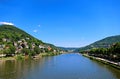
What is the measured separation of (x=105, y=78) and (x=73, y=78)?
5.08 m

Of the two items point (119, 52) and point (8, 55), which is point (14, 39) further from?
point (119, 52)

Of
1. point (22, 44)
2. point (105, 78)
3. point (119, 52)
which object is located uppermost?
point (22, 44)

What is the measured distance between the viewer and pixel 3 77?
35594mm

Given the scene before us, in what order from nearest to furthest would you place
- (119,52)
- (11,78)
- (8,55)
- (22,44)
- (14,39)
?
(11,78) → (119,52) → (8,55) → (22,44) → (14,39)

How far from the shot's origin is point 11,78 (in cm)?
3472

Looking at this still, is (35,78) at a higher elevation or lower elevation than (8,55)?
lower

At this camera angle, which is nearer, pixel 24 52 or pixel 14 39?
pixel 24 52

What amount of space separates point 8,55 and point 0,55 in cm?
705

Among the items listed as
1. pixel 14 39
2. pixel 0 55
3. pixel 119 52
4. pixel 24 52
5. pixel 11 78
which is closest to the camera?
pixel 11 78

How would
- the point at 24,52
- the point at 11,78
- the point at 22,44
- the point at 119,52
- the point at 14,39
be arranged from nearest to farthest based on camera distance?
the point at 11,78
the point at 119,52
the point at 24,52
the point at 22,44
the point at 14,39

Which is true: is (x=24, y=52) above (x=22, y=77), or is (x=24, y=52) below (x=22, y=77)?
above

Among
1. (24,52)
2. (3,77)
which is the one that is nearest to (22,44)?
(24,52)

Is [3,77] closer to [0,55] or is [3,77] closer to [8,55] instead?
[0,55]

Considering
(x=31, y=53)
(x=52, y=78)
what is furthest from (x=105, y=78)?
(x=31, y=53)
